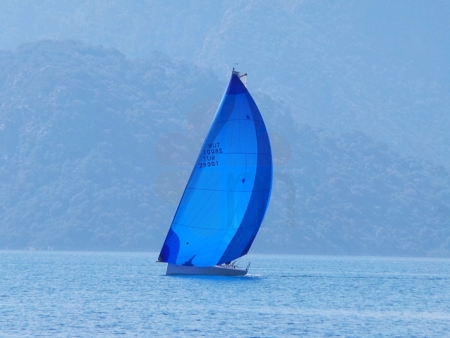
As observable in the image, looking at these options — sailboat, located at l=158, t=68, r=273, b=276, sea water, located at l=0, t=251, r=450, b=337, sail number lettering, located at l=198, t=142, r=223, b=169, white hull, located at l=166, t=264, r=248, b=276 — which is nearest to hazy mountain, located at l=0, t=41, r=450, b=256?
sea water, located at l=0, t=251, r=450, b=337

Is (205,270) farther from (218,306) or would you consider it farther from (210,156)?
(218,306)

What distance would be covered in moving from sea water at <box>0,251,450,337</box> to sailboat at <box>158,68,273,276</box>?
120 inches

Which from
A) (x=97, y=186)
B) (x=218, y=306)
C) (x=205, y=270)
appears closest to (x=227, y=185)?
(x=205, y=270)

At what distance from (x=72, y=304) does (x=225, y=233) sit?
41.5ft

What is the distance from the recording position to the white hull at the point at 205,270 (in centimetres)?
7344

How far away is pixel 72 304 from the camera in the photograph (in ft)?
206

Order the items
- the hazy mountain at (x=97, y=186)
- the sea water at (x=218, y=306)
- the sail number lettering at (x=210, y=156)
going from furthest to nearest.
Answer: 1. the hazy mountain at (x=97, y=186)
2. the sail number lettering at (x=210, y=156)
3. the sea water at (x=218, y=306)

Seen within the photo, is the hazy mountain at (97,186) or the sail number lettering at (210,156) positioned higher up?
the hazy mountain at (97,186)

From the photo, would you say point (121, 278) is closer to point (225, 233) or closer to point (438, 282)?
point (225, 233)

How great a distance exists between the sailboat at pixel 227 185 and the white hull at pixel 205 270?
1017 mm

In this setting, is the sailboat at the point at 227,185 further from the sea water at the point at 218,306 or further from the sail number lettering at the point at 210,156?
the sea water at the point at 218,306

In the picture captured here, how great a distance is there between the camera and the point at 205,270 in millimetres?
73438

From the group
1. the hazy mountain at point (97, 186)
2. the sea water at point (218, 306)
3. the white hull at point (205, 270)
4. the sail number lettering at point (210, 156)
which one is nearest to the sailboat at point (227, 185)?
the sail number lettering at point (210, 156)

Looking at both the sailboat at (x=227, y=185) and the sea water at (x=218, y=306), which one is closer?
the sea water at (x=218, y=306)
